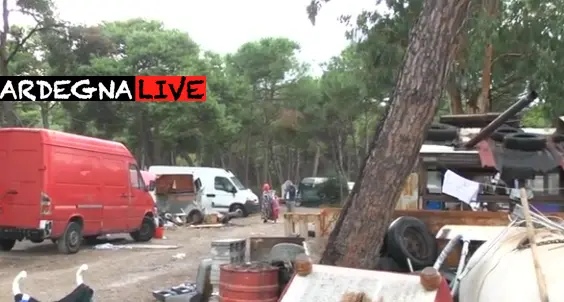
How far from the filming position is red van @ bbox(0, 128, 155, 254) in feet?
Result: 46.1

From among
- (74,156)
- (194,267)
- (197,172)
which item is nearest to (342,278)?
(194,267)

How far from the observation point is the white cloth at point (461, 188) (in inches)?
327

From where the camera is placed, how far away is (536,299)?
4.35 meters

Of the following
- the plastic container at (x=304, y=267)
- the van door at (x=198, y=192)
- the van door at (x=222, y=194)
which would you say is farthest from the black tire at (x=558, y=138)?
the van door at (x=222, y=194)

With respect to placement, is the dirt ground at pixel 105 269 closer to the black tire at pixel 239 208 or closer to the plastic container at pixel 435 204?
the plastic container at pixel 435 204

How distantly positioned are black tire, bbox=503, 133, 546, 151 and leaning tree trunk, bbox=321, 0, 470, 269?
268cm

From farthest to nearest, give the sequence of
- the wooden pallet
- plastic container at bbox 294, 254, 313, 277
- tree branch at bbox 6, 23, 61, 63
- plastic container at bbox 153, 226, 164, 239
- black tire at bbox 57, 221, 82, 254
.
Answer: tree branch at bbox 6, 23, 61, 63 < plastic container at bbox 153, 226, 164, 239 < black tire at bbox 57, 221, 82, 254 < the wooden pallet < plastic container at bbox 294, 254, 313, 277

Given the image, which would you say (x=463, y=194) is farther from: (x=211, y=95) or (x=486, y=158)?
(x=211, y=95)

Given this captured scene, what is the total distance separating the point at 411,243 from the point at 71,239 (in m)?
9.75

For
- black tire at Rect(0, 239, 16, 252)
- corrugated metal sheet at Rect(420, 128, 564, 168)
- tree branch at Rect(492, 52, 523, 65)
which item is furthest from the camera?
tree branch at Rect(492, 52, 523, 65)

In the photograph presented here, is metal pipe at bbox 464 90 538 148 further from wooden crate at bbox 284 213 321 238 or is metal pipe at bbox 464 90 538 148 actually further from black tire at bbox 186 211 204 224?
black tire at bbox 186 211 204 224

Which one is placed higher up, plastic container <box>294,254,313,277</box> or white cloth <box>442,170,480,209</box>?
white cloth <box>442,170,480,209</box>

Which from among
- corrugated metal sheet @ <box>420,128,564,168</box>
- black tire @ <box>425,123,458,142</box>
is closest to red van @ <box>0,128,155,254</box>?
black tire @ <box>425,123,458,142</box>

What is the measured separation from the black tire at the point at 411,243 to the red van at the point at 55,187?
351 inches
